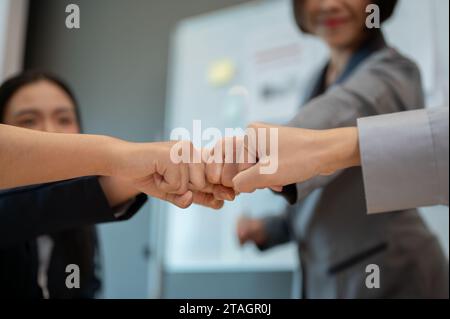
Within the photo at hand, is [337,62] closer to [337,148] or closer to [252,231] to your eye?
[337,148]

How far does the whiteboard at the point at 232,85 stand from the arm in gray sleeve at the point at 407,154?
0.69 m

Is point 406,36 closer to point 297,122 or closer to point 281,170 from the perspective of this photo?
point 297,122

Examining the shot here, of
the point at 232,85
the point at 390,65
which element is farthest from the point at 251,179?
the point at 232,85

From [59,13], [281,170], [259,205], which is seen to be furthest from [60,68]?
[259,205]

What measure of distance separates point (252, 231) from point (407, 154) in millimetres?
574

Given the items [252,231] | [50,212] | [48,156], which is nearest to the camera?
[48,156]

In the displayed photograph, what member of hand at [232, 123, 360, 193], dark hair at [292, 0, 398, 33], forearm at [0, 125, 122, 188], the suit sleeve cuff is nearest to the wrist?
forearm at [0, 125, 122, 188]

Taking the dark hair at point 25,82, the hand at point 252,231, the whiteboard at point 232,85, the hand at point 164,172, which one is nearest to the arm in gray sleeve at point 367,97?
the hand at point 164,172

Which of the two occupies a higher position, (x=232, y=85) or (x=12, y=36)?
(x=232, y=85)

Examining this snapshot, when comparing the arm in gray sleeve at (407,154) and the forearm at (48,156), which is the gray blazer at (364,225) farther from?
the forearm at (48,156)

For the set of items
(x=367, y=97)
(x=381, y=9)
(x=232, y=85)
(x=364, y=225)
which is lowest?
(x=364, y=225)

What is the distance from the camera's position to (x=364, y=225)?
71 centimetres

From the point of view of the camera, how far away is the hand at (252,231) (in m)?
1.08

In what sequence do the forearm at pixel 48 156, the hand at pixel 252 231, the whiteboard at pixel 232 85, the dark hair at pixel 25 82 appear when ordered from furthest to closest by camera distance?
the whiteboard at pixel 232 85 → the hand at pixel 252 231 → the dark hair at pixel 25 82 → the forearm at pixel 48 156
